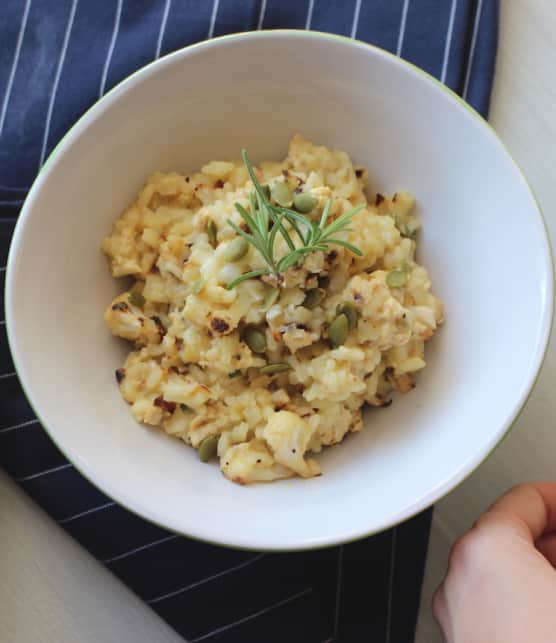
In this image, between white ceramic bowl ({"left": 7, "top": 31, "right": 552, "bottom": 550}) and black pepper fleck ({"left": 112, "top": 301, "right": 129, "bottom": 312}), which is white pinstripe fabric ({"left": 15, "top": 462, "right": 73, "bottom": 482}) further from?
black pepper fleck ({"left": 112, "top": 301, "right": 129, "bottom": 312})

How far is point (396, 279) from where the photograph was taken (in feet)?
4.96

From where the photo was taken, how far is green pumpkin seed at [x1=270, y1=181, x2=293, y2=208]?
151cm

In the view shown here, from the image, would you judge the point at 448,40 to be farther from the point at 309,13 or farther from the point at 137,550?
the point at 137,550

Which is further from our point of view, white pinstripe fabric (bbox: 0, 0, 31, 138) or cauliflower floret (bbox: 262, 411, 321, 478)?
white pinstripe fabric (bbox: 0, 0, 31, 138)

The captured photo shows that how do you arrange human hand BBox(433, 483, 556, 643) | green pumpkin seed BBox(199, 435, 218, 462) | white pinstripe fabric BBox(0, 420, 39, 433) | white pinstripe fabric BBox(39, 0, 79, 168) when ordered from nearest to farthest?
human hand BBox(433, 483, 556, 643) < green pumpkin seed BBox(199, 435, 218, 462) < white pinstripe fabric BBox(0, 420, 39, 433) < white pinstripe fabric BBox(39, 0, 79, 168)

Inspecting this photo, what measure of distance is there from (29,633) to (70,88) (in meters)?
1.35

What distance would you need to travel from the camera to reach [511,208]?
149cm

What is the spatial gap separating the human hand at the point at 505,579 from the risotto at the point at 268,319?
34cm

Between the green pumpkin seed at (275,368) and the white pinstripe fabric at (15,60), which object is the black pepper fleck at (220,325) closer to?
the green pumpkin seed at (275,368)

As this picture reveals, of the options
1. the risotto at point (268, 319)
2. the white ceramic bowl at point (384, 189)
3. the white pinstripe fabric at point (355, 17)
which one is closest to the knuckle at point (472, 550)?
the white ceramic bowl at point (384, 189)

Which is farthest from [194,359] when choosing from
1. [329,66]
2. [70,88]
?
[70,88]

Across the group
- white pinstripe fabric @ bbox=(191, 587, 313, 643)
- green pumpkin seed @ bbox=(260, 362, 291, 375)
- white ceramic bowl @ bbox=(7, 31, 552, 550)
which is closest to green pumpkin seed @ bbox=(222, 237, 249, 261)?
green pumpkin seed @ bbox=(260, 362, 291, 375)

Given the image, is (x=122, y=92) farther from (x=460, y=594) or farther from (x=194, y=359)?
(x=460, y=594)

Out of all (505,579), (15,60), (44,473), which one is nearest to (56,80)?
(15,60)
